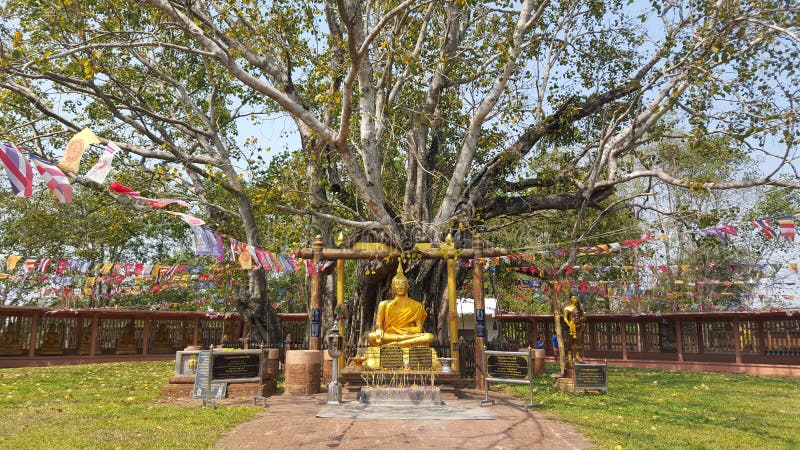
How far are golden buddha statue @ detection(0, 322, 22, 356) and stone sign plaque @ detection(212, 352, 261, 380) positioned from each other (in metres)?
14.7

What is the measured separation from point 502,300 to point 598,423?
22634 mm

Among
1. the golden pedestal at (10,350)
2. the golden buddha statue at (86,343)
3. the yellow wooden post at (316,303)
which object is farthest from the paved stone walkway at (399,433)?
the golden buddha statue at (86,343)

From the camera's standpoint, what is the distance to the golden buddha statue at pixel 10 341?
64.5 feet

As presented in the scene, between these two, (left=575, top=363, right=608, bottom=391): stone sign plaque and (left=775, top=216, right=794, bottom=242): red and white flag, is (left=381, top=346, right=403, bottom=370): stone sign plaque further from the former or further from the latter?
(left=775, top=216, right=794, bottom=242): red and white flag

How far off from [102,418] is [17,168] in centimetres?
361

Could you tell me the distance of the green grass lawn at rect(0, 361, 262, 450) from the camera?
21.8 feet

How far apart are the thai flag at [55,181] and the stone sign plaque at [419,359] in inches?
251

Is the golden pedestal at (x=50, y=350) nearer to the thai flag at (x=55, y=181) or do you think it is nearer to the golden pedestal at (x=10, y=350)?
the golden pedestal at (x=10, y=350)

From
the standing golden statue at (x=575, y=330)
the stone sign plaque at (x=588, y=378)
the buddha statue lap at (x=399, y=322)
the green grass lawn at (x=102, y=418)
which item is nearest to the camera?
the green grass lawn at (x=102, y=418)

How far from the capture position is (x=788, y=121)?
11781 mm

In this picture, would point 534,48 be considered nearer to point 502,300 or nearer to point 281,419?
point 281,419

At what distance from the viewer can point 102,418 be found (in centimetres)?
803

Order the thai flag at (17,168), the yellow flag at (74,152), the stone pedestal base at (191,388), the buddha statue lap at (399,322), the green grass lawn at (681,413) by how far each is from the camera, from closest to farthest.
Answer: the green grass lawn at (681,413) < the thai flag at (17,168) < the yellow flag at (74,152) < the stone pedestal base at (191,388) < the buddha statue lap at (399,322)

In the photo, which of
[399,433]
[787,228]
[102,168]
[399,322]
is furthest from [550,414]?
[787,228]
